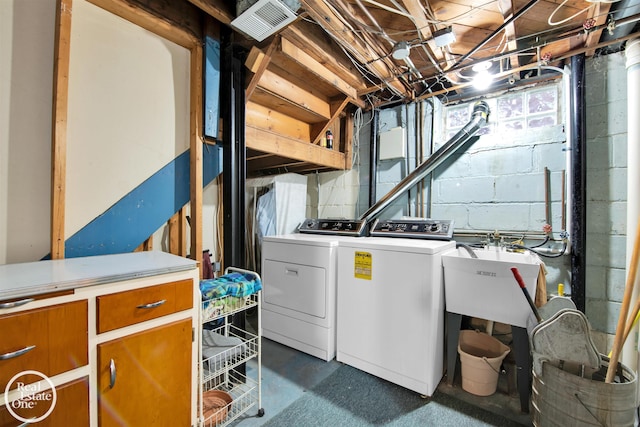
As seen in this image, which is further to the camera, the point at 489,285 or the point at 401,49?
the point at 401,49

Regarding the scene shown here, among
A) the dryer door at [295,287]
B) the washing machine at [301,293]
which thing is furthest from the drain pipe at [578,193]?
the dryer door at [295,287]

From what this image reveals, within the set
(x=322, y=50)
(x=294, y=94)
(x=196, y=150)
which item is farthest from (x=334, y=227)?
(x=322, y=50)

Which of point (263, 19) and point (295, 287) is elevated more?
point (263, 19)

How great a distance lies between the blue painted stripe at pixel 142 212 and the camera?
1407 millimetres

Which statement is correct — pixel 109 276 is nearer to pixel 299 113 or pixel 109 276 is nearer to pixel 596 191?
pixel 299 113

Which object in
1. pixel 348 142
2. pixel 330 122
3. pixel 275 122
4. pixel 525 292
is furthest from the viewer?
pixel 348 142

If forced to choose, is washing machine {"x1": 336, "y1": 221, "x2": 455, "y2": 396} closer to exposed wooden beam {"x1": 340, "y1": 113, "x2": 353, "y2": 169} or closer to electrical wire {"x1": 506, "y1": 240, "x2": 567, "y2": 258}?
electrical wire {"x1": 506, "y1": 240, "x2": 567, "y2": 258}

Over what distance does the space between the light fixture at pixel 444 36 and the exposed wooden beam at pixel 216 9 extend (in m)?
1.32

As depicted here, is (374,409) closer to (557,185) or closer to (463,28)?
(557,185)

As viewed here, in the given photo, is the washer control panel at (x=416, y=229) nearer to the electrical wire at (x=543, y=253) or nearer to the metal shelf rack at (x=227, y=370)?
the electrical wire at (x=543, y=253)

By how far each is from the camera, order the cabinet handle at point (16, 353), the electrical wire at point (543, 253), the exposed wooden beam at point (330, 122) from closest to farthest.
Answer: the cabinet handle at point (16, 353), the electrical wire at point (543, 253), the exposed wooden beam at point (330, 122)

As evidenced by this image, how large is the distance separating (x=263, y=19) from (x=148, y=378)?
1.92 m

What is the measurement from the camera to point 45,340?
85 centimetres

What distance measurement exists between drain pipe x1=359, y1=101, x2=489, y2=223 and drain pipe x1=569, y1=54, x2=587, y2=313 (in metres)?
0.57
